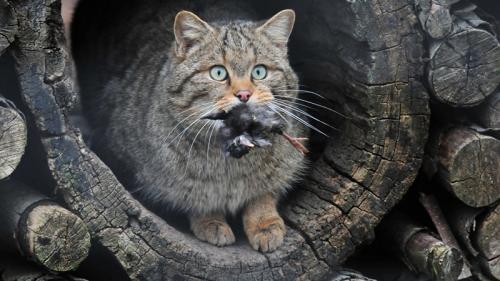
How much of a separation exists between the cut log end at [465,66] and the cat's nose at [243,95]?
72 cm

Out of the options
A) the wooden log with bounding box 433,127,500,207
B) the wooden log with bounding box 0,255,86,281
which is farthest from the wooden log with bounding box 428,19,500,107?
the wooden log with bounding box 0,255,86,281

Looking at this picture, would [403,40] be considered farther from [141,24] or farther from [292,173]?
[141,24]

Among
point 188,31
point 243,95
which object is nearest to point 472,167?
point 243,95

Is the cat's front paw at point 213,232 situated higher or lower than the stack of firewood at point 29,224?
lower

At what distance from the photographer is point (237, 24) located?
317 centimetres

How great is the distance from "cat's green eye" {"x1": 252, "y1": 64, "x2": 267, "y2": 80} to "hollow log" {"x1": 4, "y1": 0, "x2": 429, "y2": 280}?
13.1 inches

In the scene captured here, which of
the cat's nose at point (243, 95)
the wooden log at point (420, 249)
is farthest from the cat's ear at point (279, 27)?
the wooden log at point (420, 249)

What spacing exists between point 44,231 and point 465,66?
5.52 feet

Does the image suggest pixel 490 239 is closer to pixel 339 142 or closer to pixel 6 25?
pixel 339 142

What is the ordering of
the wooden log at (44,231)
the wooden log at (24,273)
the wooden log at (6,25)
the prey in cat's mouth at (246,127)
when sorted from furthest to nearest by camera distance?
1. the prey in cat's mouth at (246,127)
2. the wooden log at (24,273)
3. the wooden log at (44,231)
4. the wooden log at (6,25)

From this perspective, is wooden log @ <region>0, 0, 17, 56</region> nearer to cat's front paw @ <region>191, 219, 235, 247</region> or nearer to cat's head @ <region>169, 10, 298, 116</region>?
cat's head @ <region>169, 10, 298, 116</region>

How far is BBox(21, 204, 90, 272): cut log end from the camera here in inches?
95.2

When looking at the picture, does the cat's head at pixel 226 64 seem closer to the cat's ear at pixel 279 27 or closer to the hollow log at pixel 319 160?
the cat's ear at pixel 279 27

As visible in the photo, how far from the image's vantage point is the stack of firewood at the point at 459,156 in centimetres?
277
